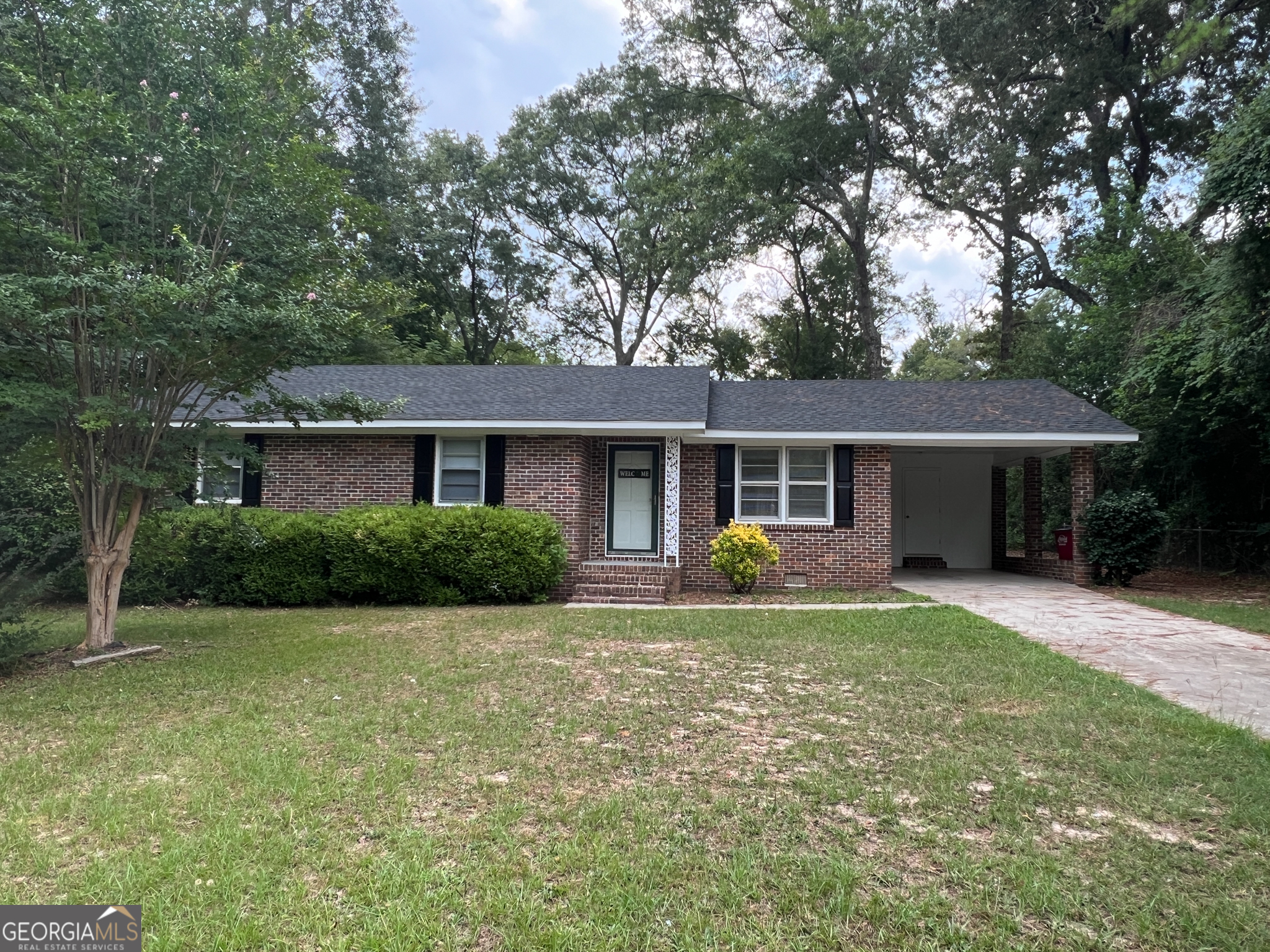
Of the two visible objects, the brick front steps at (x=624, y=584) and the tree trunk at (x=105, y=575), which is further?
the brick front steps at (x=624, y=584)

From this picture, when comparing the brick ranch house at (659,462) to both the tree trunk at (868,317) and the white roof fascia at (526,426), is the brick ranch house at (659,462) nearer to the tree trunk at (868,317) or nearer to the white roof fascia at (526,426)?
the white roof fascia at (526,426)

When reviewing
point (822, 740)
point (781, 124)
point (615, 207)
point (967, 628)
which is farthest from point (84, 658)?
point (615, 207)

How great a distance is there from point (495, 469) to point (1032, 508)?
35.5 ft

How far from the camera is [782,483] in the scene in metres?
12.4

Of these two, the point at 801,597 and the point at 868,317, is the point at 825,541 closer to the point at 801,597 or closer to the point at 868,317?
the point at 801,597

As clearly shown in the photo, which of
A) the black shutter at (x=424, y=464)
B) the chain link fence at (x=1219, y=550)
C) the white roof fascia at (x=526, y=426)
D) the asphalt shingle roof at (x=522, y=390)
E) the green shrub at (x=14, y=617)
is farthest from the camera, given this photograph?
the chain link fence at (x=1219, y=550)

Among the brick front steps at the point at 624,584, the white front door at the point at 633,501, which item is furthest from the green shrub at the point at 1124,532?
the white front door at the point at 633,501

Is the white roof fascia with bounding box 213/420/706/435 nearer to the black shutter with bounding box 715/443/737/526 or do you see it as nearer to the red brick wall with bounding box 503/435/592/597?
the red brick wall with bounding box 503/435/592/597

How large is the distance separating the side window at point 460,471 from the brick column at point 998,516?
11.0m

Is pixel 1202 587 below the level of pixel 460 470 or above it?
below

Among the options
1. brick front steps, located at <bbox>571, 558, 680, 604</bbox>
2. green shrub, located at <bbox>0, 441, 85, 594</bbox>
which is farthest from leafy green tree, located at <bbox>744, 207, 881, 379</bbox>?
green shrub, located at <bbox>0, 441, 85, 594</bbox>

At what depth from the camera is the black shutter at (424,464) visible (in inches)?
470

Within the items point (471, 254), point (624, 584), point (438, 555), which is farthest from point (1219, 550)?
point (471, 254)

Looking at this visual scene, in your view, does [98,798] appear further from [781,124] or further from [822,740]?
[781,124]
